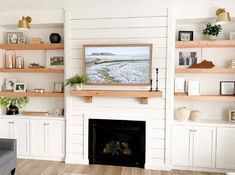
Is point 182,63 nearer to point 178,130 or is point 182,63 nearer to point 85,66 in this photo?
point 178,130

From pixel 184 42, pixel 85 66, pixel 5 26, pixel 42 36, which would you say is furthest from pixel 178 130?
pixel 5 26

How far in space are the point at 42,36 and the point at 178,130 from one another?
2987 millimetres

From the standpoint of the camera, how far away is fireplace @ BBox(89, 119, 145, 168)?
373 centimetres

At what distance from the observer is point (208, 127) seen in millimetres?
3535

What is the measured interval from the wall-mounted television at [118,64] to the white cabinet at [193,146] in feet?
3.24

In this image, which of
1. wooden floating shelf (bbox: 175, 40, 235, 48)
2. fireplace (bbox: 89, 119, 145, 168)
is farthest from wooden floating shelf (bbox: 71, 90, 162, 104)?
wooden floating shelf (bbox: 175, 40, 235, 48)

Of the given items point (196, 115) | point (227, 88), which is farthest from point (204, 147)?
point (227, 88)

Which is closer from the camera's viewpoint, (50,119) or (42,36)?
(50,119)

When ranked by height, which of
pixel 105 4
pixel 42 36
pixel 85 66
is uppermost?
pixel 105 4

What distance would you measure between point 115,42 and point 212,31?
5.11 ft

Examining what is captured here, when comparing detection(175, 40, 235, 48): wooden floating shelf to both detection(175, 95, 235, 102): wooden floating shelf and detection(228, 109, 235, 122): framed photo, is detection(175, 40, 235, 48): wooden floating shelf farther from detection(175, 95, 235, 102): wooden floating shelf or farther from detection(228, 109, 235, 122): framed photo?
detection(228, 109, 235, 122): framed photo

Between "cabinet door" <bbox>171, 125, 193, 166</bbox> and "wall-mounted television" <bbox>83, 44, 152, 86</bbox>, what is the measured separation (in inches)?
36.3

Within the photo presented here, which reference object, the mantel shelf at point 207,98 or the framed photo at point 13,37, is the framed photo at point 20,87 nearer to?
the framed photo at point 13,37

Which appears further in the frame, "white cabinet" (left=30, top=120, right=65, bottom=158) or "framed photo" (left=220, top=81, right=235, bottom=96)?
"white cabinet" (left=30, top=120, right=65, bottom=158)
